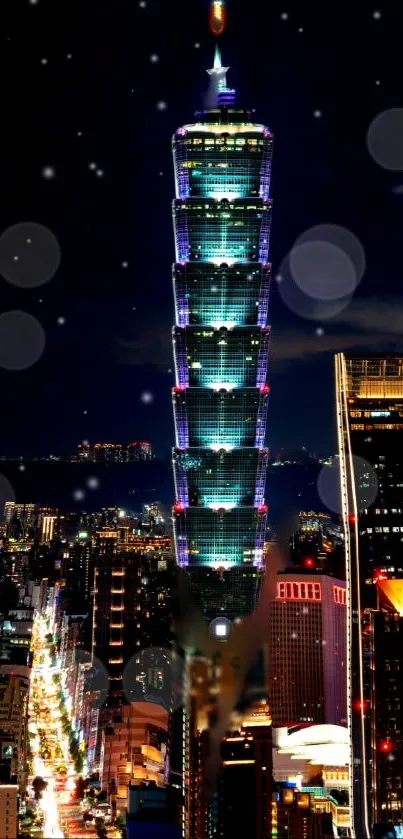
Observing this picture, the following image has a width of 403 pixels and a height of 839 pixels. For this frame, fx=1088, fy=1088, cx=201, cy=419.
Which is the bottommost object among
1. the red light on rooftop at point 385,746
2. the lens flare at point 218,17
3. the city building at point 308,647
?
the red light on rooftop at point 385,746

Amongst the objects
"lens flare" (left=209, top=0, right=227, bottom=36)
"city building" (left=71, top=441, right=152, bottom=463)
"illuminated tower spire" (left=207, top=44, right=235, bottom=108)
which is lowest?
"city building" (left=71, top=441, right=152, bottom=463)

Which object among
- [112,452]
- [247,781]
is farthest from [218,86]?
[247,781]

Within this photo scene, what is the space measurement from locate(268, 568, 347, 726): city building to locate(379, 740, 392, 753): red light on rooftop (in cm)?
345

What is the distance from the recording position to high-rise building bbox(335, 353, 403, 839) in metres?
10.5

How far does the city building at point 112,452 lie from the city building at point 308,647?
7.34 feet

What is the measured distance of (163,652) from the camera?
41.2ft

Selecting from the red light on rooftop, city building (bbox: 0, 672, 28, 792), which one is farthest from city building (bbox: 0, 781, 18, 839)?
the red light on rooftop

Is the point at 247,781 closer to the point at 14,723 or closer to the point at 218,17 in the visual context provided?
the point at 14,723

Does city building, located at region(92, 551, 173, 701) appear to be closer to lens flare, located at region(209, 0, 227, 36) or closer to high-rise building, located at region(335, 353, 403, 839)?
high-rise building, located at region(335, 353, 403, 839)

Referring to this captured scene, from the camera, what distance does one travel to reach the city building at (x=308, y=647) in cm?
1290

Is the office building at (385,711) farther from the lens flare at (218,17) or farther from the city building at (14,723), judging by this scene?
the lens flare at (218,17)

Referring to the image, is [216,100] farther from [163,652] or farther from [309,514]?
[163,652]

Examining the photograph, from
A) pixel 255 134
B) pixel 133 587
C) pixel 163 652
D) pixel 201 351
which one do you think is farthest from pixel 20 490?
pixel 255 134

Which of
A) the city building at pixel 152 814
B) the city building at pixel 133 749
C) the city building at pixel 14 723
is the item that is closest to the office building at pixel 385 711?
the city building at pixel 152 814
